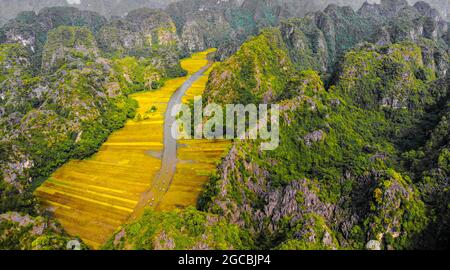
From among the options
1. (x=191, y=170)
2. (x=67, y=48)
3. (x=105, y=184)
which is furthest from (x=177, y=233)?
(x=67, y=48)

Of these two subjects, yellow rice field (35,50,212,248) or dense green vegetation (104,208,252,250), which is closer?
dense green vegetation (104,208,252,250)

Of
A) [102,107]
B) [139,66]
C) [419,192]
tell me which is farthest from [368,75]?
[139,66]

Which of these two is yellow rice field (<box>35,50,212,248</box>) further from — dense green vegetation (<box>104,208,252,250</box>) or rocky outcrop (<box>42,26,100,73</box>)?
rocky outcrop (<box>42,26,100,73</box>)

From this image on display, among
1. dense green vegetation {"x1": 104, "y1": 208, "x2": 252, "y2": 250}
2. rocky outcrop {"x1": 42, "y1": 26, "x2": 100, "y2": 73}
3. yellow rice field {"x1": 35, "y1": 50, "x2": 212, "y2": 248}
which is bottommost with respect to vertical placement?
yellow rice field {"x1": 35, "y1": 50, "x2": 212, "y2": 248}

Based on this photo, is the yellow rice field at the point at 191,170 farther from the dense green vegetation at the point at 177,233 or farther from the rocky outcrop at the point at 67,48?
the rocky outcrop at the point at 67,48

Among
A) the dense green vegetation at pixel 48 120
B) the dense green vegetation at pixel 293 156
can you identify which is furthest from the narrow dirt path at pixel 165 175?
the dense green vegetation at pixel 48 120

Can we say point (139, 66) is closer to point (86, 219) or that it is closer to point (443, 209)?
point (86, 219)

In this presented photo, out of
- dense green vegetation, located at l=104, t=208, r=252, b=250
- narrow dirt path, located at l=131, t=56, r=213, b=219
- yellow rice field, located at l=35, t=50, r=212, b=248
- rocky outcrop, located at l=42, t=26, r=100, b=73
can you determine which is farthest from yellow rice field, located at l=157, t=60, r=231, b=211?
rocky outcrop, located at l=42, t=26, r=100, b=73

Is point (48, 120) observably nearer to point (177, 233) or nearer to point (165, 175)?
point (165, 175)

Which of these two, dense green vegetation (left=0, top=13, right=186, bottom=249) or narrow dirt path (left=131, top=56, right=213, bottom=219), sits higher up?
dense green vegetation (left=0, top=13, right=186, bottom=249)
